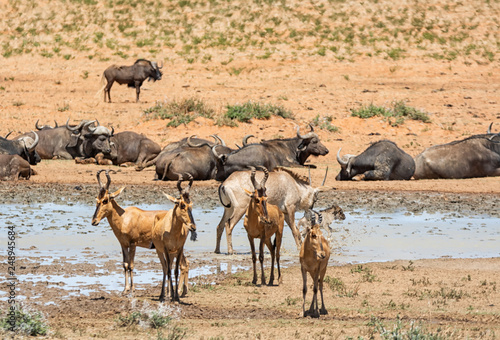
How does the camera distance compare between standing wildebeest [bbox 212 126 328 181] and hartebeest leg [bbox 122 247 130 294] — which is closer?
hartebeest leg [bbox 122 247 130 294]

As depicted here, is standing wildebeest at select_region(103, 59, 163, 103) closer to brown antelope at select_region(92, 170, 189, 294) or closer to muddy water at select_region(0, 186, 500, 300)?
muddy water at select_region(0, 186, 500, 300)

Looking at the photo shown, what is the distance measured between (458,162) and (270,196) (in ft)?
35.5

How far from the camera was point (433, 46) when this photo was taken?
43531 millimetres

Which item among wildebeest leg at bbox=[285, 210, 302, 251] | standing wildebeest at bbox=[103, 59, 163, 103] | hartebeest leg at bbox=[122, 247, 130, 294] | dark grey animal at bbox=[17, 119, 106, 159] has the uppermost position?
hartebeest leg at bbox=[122, 247, 130, 294]

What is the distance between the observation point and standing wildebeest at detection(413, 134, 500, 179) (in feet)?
70.7

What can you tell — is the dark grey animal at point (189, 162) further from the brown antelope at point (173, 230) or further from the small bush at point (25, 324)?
the small bush at point (25, 324)

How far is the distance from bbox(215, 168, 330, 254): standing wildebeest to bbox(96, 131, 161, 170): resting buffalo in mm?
11181

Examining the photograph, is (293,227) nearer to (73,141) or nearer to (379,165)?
(379,165)

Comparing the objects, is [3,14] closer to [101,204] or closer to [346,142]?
[346,142]

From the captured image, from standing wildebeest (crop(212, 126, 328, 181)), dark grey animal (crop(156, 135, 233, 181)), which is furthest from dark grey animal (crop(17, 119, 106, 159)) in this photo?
standing wildebeest (crop(212, 126, 328, 181))

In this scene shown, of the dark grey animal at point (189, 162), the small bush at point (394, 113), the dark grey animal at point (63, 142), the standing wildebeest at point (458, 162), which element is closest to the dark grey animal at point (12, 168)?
the dark grey animal at point (189, 162)

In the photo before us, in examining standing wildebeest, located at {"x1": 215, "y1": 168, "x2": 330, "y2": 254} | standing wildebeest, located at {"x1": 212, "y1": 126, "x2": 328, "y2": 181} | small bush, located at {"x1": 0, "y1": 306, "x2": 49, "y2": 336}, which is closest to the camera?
small bush, located at {"x1": 0, "y1": 306, "x2": 49, "y2": 336}

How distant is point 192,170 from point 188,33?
25.9 meters

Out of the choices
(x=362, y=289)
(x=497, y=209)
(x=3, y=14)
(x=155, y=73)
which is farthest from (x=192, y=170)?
(x=3, y=14)
